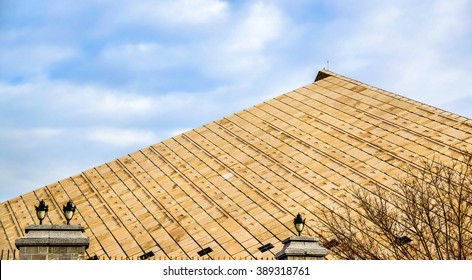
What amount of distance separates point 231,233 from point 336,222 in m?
3.80

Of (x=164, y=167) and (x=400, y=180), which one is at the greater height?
(x=164, y=167)

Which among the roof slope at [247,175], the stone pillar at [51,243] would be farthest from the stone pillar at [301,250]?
the roof slope at [247,175]

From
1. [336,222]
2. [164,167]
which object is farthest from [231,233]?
[164,167]

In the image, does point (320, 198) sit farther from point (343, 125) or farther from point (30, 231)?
point (30, 231)

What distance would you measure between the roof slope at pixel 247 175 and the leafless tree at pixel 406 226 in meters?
1.30

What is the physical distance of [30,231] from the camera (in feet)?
54.5

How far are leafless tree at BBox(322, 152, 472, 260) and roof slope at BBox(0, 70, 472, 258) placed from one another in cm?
130

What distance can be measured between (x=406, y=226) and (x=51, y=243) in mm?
9114

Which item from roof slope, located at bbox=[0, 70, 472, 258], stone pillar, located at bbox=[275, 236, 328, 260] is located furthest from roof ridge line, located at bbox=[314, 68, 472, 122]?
stone pillar, located at bbox=[275, 236, 328, 260]

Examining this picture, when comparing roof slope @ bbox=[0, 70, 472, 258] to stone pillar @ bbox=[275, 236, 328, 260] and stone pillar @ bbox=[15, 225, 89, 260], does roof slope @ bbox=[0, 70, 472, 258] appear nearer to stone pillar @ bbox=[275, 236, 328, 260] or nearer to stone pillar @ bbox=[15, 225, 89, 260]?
stone pillar @ bbox=[275, 236, 328, 260]

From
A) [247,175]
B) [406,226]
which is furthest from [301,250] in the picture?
[247,175]

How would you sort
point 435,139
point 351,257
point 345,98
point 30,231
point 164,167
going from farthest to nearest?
point 345,98 → point 164,167 → point 435,139 → point 351,257 → point 30,231

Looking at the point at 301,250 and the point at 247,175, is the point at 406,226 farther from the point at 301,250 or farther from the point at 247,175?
the point at 247,175

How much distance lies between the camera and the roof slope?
2377 centimetres
